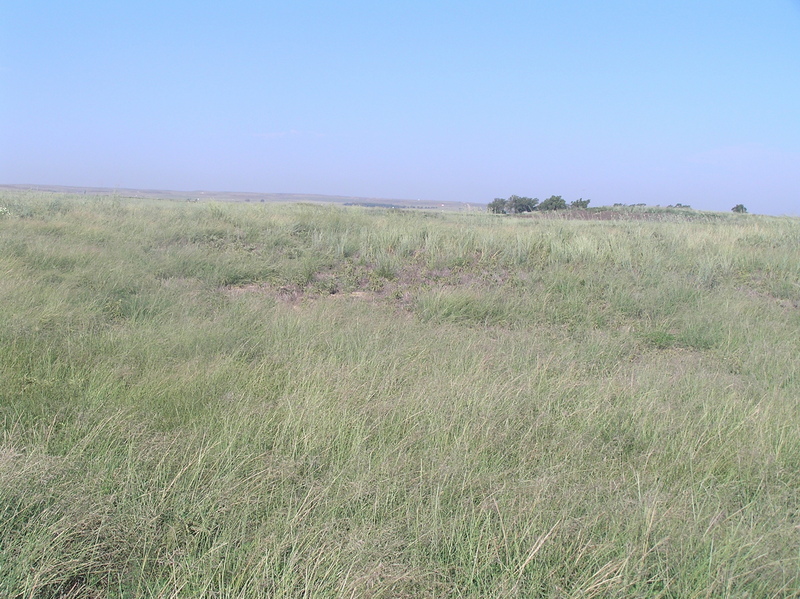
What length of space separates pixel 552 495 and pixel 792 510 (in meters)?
1.21

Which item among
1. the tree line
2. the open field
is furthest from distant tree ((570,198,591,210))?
the open field

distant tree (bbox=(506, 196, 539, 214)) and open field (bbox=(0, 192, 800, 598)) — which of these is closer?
open field (bbox=(0, 192, 800, 598))

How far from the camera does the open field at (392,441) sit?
2459 millimetres

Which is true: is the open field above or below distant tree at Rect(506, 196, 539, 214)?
below

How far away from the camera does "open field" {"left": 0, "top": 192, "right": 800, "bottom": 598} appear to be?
2459 millimetres

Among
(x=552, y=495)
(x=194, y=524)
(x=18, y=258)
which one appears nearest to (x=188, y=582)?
(x=194, y=524)

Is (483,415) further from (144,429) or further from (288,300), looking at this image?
(288,300)

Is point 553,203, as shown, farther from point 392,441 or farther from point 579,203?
point 392,441

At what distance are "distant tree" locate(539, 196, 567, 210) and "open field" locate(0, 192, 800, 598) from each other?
28635 millimetres

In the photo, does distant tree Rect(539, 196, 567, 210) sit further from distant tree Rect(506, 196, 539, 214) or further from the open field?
the open field

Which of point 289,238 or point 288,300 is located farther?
point 289,238

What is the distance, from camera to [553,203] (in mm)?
36500

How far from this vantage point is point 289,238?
11.4 meters

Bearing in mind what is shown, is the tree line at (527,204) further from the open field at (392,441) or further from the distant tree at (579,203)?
the open field at (392,441)
